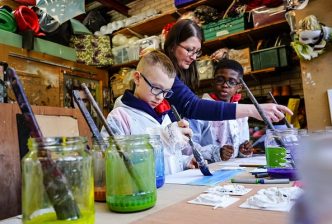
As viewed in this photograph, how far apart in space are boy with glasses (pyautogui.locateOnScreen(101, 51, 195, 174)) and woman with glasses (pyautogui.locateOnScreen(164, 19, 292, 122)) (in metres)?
0.17

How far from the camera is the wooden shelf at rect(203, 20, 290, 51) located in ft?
9.87

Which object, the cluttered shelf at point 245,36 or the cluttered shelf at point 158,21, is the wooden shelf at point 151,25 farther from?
the cluttered shelf at point 245,36

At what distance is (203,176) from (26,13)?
327cm

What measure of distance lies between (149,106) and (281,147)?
63 centimetres

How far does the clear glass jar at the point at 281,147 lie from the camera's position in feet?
2.85

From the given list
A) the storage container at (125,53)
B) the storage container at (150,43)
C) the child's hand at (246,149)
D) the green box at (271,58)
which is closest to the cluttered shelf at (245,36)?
the green box at (271,58)

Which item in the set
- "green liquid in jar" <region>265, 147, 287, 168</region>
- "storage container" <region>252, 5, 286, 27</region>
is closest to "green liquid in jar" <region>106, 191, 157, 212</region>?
→ "green liquid in jar" <region>265, 147, 287, 168</region>

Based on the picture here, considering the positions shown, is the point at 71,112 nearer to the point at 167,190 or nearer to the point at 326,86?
the point at 167,190

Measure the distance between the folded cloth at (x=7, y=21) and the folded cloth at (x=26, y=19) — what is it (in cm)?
5

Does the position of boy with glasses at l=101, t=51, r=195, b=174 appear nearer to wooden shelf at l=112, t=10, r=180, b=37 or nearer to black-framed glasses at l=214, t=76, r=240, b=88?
black-framed glasses at l=214, t=76, r=240, b=88

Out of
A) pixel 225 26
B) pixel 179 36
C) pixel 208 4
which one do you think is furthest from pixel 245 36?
pixel 179 36

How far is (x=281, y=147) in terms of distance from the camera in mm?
890

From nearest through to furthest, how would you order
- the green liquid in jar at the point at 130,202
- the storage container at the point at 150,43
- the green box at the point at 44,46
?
1. the green liquid in jar at the point at 130,202
2. the green box at the point at 44,46
3. the storage container at the point at 150,43

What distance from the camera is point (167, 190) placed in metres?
0.81
